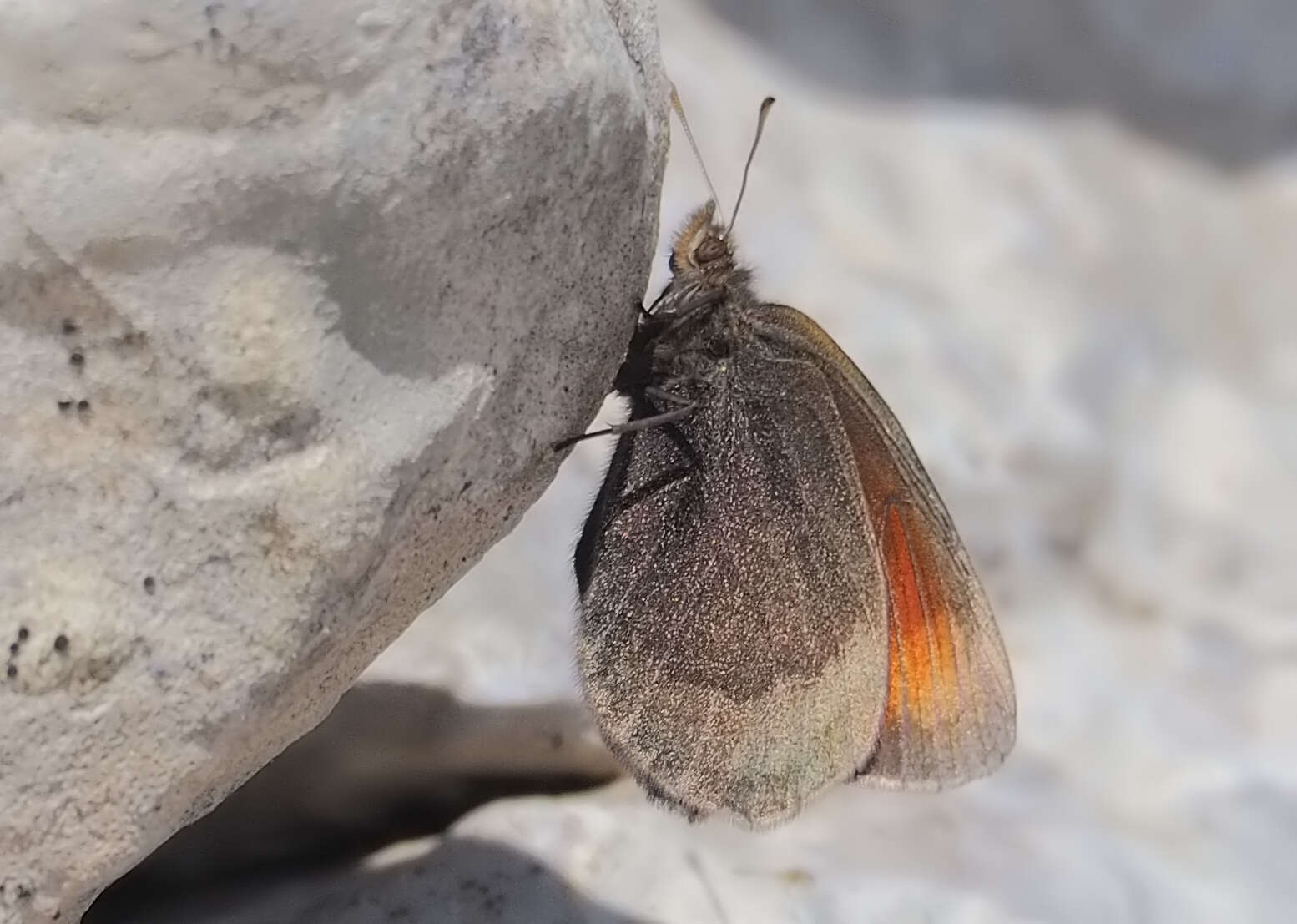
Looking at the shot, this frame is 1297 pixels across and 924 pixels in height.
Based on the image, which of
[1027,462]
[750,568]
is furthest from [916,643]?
[1027,462]

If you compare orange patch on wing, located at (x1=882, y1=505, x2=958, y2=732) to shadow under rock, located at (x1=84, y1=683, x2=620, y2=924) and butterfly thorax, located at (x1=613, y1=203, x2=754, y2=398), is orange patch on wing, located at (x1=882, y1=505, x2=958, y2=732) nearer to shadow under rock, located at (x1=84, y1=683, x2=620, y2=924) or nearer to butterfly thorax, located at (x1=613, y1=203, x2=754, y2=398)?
butterfly thorax, located at (x1=613, y1=203, x2=754, y2=398)

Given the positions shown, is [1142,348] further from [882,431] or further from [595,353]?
[595,353]

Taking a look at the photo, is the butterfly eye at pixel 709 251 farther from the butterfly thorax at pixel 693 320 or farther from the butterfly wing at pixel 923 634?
the butterfly wing at pixel 923 634

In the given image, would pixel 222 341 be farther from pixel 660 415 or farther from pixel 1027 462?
pixel 1027 462

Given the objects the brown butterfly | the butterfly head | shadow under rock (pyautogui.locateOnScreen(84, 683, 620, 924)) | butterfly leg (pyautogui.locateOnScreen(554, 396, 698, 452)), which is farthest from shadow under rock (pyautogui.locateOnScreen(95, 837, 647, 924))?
the butterfly head

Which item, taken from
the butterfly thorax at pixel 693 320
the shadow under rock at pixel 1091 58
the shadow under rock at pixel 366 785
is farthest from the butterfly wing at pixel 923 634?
the shadow under rock at pixel 1091 58

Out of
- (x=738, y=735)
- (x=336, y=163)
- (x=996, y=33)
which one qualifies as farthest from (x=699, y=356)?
(x=996, y=33)
